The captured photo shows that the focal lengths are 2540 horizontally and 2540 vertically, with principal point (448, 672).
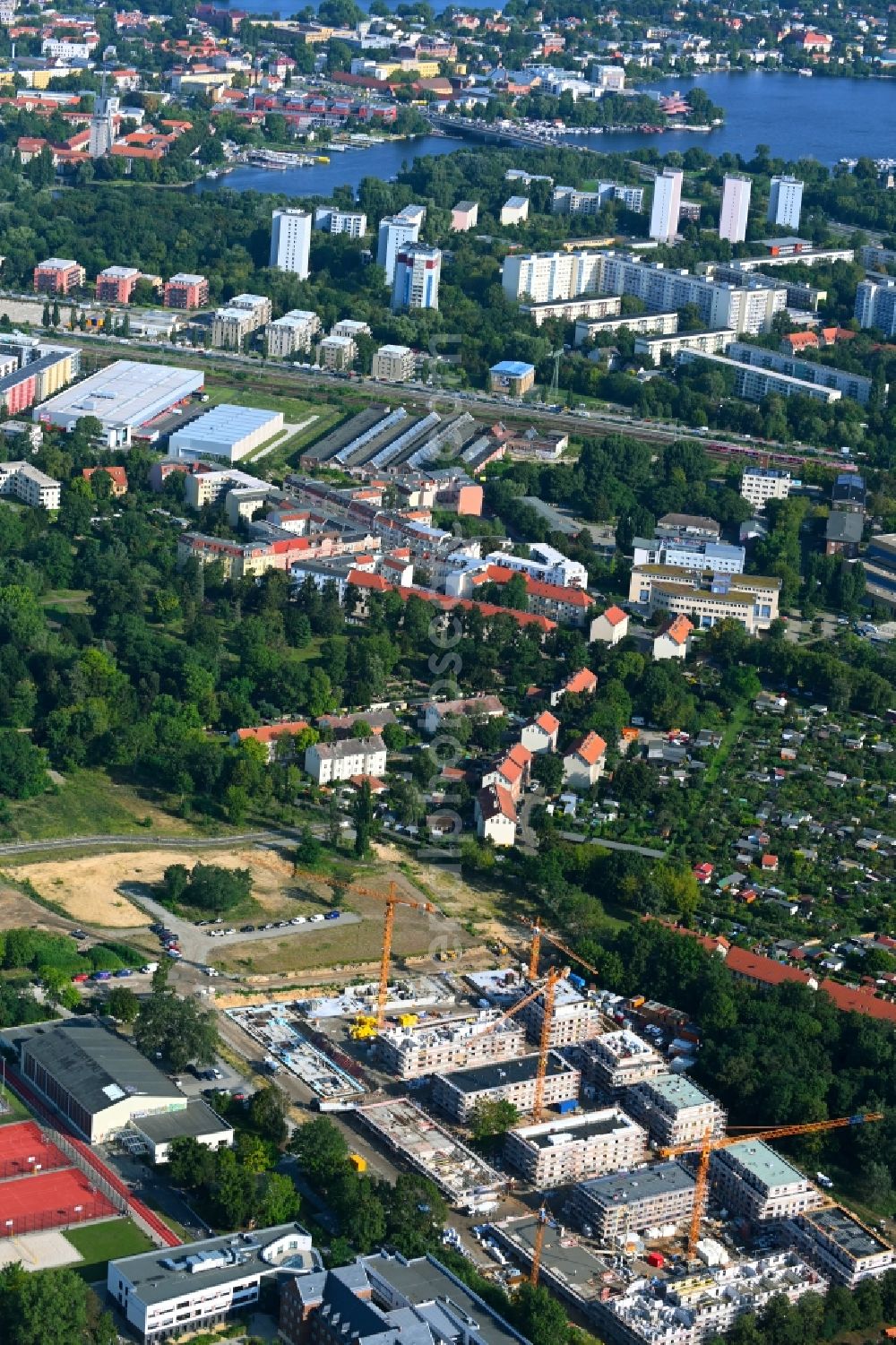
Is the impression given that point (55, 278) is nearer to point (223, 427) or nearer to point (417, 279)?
point (417, 279)

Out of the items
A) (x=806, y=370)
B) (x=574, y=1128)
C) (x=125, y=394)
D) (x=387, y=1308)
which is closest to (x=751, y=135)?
(x=806, y=370)

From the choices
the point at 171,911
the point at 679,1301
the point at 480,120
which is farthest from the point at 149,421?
the point at 480,120

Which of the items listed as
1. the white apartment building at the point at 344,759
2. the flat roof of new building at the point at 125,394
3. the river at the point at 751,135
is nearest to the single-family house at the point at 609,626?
the white apartment building at the point at 344,759

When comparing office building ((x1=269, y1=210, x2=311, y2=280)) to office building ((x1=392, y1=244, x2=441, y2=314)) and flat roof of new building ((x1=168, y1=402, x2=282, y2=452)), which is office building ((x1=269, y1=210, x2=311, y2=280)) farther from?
flat roof of new building ((x1=168, y1=402, x2=282, y2=452))

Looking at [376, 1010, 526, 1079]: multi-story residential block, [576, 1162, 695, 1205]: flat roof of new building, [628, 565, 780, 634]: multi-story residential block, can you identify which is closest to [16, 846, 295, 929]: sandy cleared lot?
[376, 1010, 526, 1079]: multi-story residential block

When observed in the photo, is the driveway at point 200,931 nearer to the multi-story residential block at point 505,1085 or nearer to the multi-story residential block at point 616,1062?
the multi-story residential block at point 505,1085

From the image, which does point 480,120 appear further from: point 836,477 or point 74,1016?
point 74,1016
